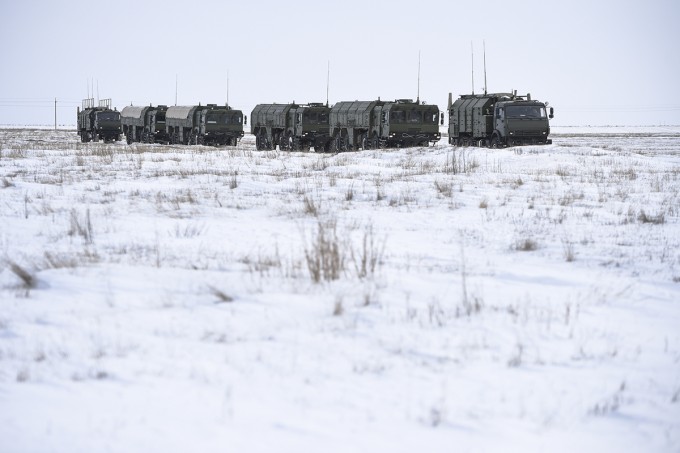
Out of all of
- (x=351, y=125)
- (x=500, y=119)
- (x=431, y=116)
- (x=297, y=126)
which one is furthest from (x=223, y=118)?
(x=500, y=119)

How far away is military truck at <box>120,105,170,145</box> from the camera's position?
55.5 meters

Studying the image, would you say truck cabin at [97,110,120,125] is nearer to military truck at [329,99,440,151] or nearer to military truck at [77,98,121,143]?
military truck at [77,98,121,143]

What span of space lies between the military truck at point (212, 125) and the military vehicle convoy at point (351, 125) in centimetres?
220

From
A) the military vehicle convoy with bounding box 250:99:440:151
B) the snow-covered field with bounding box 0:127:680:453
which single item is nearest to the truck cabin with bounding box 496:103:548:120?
the military vehicle convoy with bounding box 250:99:440:151

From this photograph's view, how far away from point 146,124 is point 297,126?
19166 millimetres

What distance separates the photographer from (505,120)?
32.7 metres

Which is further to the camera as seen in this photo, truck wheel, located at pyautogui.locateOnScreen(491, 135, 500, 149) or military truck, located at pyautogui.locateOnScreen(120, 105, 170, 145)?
military truck, located at pyautogui.locateOnScreen(120, 105, 170, 145)

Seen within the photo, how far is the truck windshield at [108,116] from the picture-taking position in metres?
57.8

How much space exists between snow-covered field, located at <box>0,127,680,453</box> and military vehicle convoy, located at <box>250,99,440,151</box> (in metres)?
26.0

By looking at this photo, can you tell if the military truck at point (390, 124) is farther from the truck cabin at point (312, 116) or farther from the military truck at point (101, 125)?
the military truck at point (101, 125)

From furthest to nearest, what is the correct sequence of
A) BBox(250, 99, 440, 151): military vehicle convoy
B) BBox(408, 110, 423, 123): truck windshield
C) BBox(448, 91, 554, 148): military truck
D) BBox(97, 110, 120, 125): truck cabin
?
BBox(97, 110, 120, 125): truck cabin, BBox(408, 110, 423, 123): truck windshield, BBox(250, 99, 440, 151): military vehicle convoy, BBox(448, 91, 554, 148): military truck

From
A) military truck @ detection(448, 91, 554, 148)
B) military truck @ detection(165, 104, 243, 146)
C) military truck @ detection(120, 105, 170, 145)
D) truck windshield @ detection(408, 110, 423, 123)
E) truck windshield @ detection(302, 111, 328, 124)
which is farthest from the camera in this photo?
military truck @ detection(120, 105, 170, 145)

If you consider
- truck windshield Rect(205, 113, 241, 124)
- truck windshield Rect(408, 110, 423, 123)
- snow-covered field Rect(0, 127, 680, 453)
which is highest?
truck windshield Rect(205, 113, 241, 124)

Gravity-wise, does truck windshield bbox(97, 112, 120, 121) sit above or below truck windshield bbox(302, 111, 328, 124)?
above
